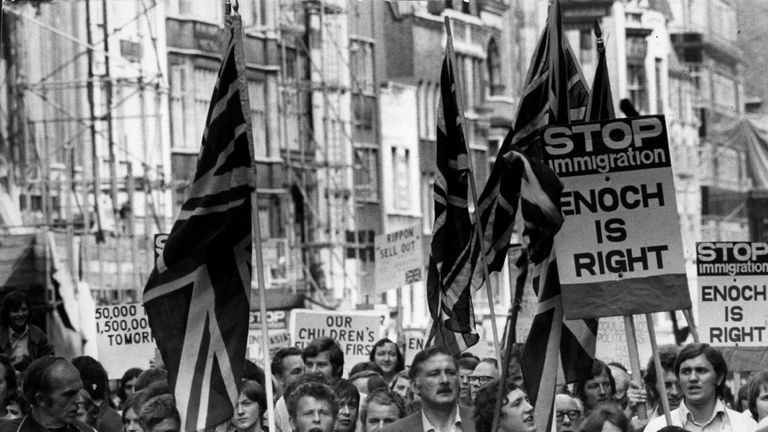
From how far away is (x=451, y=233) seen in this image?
1360cm

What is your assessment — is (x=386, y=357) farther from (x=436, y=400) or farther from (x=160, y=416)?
(x=160, y=416)

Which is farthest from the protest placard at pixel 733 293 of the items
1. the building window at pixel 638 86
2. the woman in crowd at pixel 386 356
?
the building window at pixel 638 86

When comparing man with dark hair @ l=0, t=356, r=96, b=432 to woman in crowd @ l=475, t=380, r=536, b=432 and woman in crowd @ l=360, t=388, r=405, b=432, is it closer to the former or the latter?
woman in crowd @ l=360, t=388, r=405, b=432

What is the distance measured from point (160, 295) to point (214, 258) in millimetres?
318

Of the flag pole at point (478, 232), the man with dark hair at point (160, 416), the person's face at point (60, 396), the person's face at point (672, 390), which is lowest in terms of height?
the person's face at point (672, 390)

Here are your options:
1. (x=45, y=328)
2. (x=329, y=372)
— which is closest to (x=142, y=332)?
(x=329, y=372)

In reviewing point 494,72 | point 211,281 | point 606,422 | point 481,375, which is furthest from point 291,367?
point 494,72

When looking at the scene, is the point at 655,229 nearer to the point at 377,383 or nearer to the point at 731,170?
the point at 377,383

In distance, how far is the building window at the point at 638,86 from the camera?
70.5 metres

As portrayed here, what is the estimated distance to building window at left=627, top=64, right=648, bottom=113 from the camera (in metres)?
70.5

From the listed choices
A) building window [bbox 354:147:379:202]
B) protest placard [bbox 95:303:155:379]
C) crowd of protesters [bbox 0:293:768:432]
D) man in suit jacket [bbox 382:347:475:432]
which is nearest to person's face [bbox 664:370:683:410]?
crowd of protesters [bbox 0:293:768:432]

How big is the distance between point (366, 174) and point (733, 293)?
37417 mm

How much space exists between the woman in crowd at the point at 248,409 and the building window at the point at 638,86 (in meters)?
58.4

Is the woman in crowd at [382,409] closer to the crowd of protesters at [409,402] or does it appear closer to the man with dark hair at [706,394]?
the crowd of protesters at [409,402]
